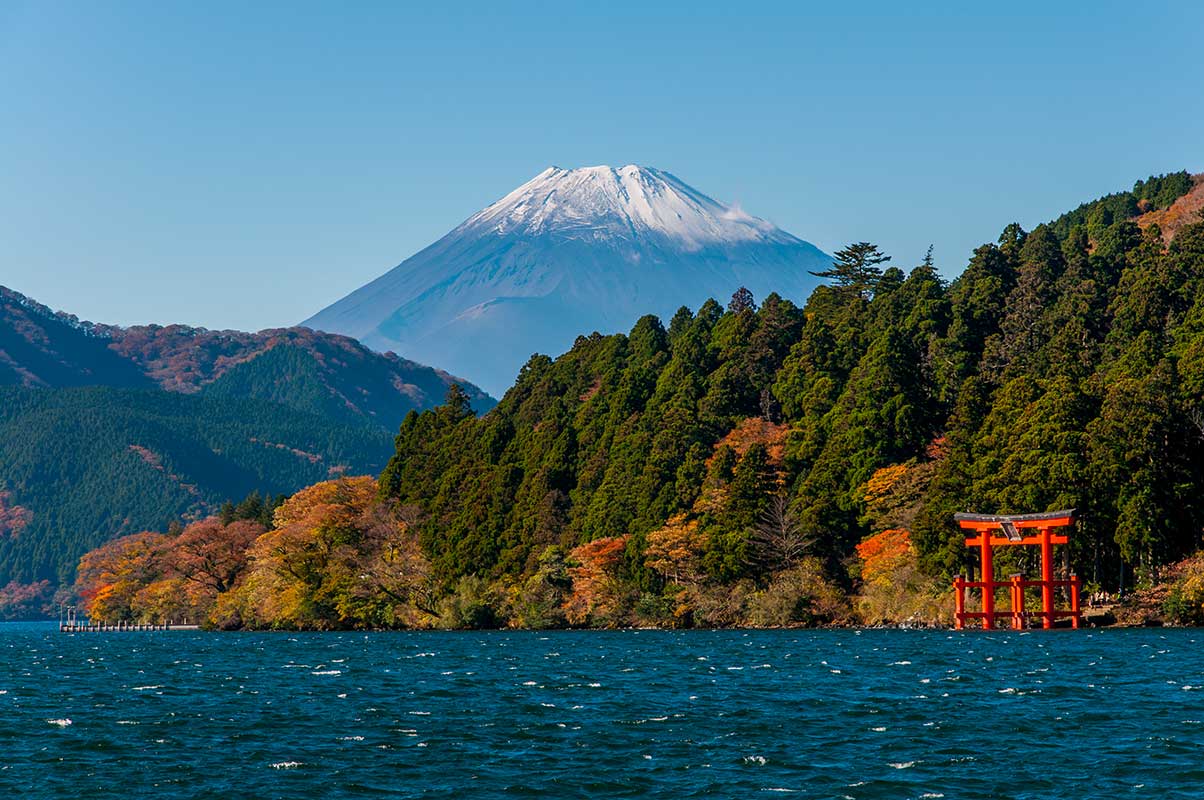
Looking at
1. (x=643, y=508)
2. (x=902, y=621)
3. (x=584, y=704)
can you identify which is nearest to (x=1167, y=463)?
(x=902, y=621)

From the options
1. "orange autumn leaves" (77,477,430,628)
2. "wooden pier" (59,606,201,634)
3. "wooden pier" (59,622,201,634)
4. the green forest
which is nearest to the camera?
the green forest

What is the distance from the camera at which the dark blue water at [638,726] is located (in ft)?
95.0

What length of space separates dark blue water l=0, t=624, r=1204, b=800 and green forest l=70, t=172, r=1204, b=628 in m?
21.3

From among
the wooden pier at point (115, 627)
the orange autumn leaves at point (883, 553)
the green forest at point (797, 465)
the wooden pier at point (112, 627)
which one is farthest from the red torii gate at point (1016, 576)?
the wooden pier at point (112, 627)

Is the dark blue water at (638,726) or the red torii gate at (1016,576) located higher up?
the red torii gate at (1016,576)

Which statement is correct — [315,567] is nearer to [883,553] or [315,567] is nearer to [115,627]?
[883,553]

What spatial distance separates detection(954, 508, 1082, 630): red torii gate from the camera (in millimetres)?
76875

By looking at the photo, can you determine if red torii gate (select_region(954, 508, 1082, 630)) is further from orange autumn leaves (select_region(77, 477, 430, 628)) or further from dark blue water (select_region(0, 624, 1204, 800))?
orange autumn leaves (select_region(77, 477, 430, 628))

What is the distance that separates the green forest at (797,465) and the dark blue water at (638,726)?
70.0 ft

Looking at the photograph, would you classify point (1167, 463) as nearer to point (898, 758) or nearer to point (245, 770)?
point (898, 758)

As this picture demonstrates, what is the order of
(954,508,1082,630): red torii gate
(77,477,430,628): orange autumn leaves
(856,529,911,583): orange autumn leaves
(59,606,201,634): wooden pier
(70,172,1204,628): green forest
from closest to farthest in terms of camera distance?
(954,508,1082,630): red torii gate → (70,172,1204,628): green forest → (856,529,911,583): orange autumn leaves → (77,477,430,628): orange autumn leaves → (59,606,201,634): wooden pier

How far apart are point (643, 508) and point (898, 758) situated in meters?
70.5

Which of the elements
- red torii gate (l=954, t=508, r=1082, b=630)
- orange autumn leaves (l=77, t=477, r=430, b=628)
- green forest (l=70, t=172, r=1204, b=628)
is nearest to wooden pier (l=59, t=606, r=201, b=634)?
orange autumn leaves (l=77, t=477, r=430, b=628)

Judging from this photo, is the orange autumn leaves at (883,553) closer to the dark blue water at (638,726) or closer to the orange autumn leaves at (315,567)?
the dark blue water at (638,726)
